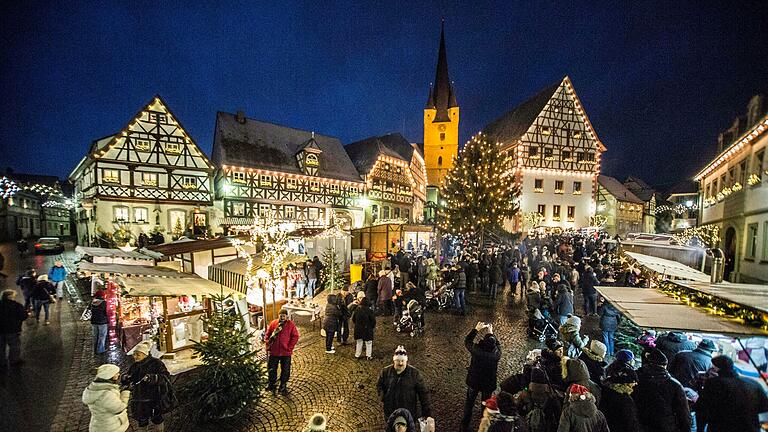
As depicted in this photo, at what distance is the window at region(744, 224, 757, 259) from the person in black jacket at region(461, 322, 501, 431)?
14.8 m

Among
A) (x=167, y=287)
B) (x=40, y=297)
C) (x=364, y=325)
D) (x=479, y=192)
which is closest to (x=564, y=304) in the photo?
(x=364, y=325)

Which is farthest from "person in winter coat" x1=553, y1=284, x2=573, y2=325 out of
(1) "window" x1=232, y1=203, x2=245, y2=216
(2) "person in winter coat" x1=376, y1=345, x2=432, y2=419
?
(1) "window" x1=232, y1=203, x2=245, y2=216

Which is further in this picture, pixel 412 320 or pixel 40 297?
pixel 40 297

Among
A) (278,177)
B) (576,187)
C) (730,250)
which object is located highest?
(278,177)

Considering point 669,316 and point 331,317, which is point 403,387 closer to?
point 331,317

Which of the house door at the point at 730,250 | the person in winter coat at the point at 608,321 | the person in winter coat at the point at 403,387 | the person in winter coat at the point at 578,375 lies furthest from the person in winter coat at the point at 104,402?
the house door at the point at 730,250

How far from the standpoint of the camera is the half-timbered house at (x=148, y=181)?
22469 mm

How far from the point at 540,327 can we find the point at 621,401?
5633 millimetres

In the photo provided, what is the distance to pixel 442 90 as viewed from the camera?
1895 inches

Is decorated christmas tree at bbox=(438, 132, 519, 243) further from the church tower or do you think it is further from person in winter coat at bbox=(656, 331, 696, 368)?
the church tower

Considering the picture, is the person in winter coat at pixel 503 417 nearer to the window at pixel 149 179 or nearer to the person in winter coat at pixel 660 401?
the person in winter coat at pixel 660 401

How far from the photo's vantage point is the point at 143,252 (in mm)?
13031

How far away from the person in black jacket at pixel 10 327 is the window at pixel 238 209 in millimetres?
20328

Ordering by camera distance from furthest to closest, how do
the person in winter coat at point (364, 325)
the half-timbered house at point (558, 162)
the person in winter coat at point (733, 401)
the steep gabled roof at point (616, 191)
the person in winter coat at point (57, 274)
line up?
the steep gabled roof at point (616, 191) → the half-timbered house at point (558, 162) → the person in winter coat at point (57, 274) → the person in winter coat at point (364, 325) → the person in winter coat at point (733, 401)
